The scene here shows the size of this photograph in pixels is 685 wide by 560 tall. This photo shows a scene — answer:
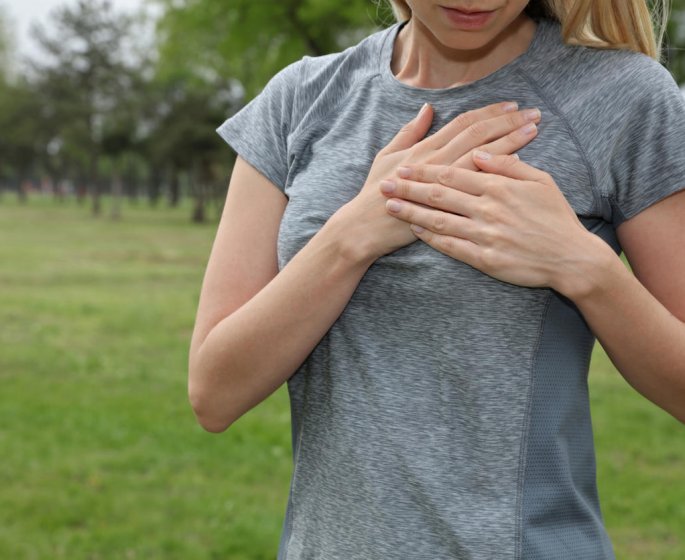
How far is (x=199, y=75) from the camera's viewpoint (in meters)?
45.2

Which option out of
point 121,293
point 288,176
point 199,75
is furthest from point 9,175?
point 288,176

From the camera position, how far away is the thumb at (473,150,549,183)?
146 centimetres

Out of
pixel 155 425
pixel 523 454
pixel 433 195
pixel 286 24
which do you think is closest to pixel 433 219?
pixel 433 195

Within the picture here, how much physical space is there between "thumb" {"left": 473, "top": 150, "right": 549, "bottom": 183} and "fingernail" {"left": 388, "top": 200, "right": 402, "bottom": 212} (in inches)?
5.4

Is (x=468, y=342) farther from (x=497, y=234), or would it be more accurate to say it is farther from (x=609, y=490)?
(x=609, y=490)

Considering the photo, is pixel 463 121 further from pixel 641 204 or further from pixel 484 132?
pixel 641 204

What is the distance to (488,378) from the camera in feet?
4.73

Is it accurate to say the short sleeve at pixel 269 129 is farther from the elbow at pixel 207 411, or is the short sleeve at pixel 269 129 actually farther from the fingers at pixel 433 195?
the elbow at pixel 207 411

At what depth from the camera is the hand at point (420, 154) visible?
1510mm

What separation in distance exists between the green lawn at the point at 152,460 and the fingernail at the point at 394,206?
4.00 m

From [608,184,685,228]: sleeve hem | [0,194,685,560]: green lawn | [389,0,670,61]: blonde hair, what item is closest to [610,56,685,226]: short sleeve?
[608,184,685,228]: sleeve hem

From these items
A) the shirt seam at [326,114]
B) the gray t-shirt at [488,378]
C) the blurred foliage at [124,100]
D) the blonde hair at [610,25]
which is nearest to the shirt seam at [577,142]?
the gray t-shirt at [488,378]

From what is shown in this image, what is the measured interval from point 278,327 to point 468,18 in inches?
22.4

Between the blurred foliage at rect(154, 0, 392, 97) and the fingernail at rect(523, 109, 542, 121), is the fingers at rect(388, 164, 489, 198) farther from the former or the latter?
the blurred foliage at rect(154, 0, 392, 97)
